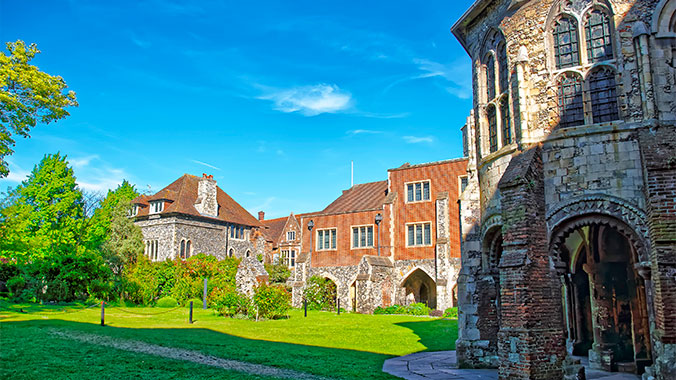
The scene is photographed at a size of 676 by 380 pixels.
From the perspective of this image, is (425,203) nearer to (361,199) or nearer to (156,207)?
(361,199)

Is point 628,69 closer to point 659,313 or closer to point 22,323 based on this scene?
point 659,313

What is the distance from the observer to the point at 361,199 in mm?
40844

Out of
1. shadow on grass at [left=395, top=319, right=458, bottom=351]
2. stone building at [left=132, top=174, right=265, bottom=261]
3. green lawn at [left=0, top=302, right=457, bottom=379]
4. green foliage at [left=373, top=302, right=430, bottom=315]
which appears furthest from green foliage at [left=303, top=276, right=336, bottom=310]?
stone building at [left=132, top=174, right=265, bottom=261]

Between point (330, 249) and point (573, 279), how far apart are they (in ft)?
85.8

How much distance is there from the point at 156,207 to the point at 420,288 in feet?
84.1

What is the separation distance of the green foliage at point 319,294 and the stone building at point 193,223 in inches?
534

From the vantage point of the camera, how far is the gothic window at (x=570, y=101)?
36.1 feet

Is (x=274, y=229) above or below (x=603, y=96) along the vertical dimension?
above

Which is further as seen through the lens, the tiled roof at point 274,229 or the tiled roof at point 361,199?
the tiled roof at point 274,229

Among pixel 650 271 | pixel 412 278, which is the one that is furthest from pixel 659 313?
pixel 412 278

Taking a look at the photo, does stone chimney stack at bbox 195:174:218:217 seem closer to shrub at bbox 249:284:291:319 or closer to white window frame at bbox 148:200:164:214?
white window frame at bbox 148:200:164:214

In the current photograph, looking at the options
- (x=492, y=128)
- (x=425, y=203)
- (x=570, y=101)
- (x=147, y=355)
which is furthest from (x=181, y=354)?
(x=425, y=203)

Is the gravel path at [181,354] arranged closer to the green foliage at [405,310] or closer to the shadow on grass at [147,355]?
the shadow on grass at [147,355]

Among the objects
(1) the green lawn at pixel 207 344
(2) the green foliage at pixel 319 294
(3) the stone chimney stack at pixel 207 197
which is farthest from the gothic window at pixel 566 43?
(3) the stone chimney stack at pixel 207 197
